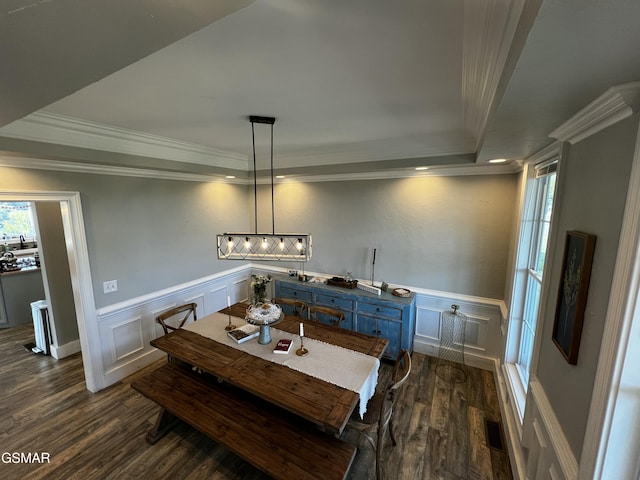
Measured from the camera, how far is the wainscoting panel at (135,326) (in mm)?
3078

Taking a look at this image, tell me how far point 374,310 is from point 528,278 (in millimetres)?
1664

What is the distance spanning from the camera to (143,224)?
3.34 m

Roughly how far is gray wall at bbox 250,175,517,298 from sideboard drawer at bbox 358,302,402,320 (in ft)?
1.75

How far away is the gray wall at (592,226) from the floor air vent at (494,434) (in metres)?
1.17

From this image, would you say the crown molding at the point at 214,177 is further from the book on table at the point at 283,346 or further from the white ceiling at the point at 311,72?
the book on table at the point at 283,346

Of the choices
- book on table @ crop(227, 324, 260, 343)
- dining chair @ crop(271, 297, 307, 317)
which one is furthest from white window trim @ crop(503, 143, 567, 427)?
book on table @ crop(227, 324, 260, 343)

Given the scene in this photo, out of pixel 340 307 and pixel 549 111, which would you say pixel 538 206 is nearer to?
pixel 549 111

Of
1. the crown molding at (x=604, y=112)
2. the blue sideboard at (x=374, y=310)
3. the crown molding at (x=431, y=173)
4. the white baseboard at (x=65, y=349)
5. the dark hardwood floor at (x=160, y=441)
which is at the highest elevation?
the crown molding at (x=431, y=173)

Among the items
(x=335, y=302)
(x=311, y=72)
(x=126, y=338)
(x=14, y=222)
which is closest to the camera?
(x=311, y=72)

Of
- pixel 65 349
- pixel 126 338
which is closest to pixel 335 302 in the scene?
pixel 126 338

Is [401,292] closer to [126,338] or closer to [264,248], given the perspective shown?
[264,248]

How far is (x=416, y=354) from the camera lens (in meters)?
3.71

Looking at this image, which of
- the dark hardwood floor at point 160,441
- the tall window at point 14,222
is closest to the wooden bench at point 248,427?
the dark hardwood floor at point 160,441

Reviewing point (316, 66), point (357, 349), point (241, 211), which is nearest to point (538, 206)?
point (357, 349)
